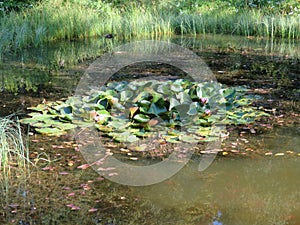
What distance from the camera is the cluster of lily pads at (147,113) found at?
11.9ft

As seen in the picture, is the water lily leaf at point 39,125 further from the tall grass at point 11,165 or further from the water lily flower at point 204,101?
the water lily flower at point 204,101

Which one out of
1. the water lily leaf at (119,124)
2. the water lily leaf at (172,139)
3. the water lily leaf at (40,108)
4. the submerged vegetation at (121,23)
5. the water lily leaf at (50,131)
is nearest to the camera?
the water lily leaf at (172,139)

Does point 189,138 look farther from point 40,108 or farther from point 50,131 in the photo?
point 40,108

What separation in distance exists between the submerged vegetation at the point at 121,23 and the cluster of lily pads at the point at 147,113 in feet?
12.2

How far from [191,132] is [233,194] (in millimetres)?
1043

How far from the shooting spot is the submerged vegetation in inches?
317

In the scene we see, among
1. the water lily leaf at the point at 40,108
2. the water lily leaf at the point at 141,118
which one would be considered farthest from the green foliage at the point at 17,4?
the water lily leaf at the point at 141,118

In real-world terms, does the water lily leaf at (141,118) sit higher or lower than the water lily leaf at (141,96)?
lower

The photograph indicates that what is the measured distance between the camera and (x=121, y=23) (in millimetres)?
9750

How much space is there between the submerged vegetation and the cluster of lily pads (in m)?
3.72

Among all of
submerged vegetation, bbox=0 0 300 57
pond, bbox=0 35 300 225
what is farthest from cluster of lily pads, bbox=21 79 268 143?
submerged vegetation, bbox=0 0 300 57

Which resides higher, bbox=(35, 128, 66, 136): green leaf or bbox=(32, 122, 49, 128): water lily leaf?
bbox=(32, 122, 49, 128): water lily leaf

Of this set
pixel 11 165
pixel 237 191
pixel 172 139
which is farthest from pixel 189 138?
pixel 11 165

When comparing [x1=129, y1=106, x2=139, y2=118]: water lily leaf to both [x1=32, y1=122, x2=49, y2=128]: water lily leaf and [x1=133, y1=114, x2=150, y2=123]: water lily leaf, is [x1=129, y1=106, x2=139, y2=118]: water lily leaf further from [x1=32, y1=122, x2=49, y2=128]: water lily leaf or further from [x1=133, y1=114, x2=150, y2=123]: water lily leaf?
[x1=32, y1=122, x2=49, y2=128]: water lily leaf
